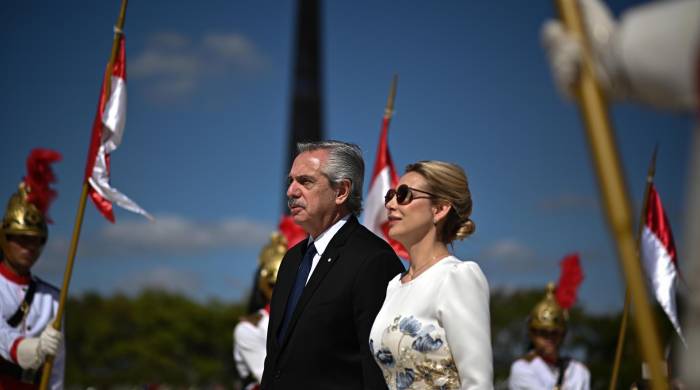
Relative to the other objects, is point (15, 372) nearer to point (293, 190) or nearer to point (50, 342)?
point (50, 342)

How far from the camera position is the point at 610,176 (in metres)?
2.36

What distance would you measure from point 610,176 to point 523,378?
810 centimetres

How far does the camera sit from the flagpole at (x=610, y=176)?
233 centimetres

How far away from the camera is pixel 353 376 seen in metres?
4.78

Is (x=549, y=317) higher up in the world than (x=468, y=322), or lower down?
higher up

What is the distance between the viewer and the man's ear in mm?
5379

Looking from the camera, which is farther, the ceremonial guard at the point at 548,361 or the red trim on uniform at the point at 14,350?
the ceremonial guard at the point at 548,361

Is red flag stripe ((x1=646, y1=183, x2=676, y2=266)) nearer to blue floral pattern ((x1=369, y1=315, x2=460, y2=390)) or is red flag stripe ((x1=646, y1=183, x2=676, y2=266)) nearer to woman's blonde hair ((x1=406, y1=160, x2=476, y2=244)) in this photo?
woman's blonde hair ((x1=406, y1=160, x2=476, y2=244))

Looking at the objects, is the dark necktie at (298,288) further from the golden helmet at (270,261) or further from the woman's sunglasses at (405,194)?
the golden helmet at (270,261)

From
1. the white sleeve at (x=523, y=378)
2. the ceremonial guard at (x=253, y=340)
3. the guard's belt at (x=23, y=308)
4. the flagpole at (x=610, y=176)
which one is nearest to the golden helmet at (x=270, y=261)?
the ceremonial guard at (x=253, y=340)

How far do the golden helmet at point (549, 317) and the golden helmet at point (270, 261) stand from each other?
10.6ft

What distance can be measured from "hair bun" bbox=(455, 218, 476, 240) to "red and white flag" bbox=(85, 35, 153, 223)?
117 inches

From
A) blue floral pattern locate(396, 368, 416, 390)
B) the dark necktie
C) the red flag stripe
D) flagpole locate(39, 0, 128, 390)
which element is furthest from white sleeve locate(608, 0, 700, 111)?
the red flag stripe

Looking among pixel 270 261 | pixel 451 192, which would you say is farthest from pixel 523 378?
pixel 451 192
